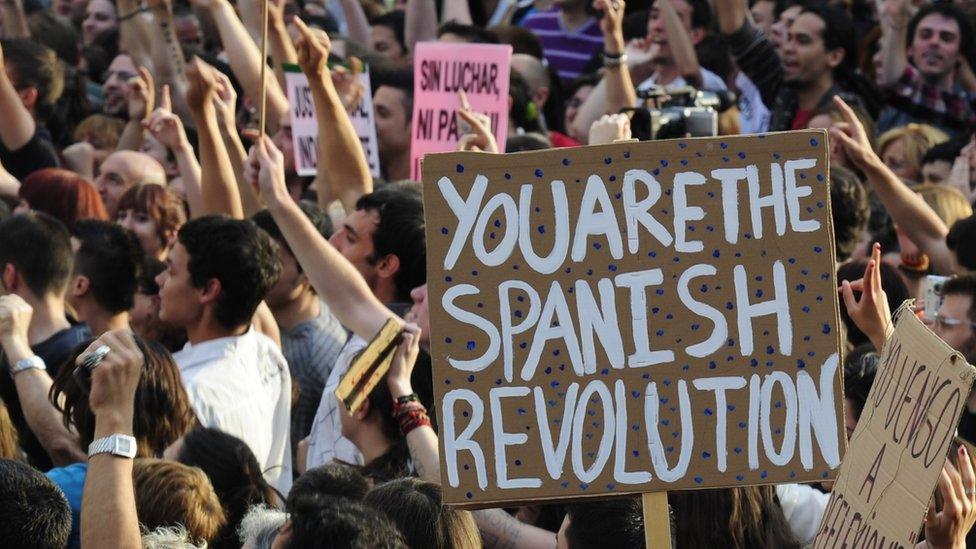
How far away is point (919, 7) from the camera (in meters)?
8.76

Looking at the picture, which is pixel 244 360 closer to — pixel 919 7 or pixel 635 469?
pixel 635 469

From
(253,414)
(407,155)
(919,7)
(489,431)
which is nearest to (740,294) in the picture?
(489,431)

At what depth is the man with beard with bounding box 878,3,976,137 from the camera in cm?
826

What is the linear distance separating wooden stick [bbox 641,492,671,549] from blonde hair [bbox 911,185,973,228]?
11.0 ft

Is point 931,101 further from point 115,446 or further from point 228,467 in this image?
point 115,446

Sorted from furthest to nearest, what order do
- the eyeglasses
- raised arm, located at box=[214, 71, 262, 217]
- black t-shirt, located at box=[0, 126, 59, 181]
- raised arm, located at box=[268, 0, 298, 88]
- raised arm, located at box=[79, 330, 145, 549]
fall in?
black t-shirt, located at box=[0, 126, 59, 181] → raised arm, located at box=[268, 0, 298, 88] → raised arm, located at box=[214, 71, 262, 217] → the eyeglasses → raised arm, located at box=[79, 330, 145, 549]

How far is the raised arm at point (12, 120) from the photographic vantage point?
7676 mm

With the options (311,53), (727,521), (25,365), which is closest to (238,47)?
(311,53)

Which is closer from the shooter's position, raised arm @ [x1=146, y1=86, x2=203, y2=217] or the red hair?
raised arm @ [x1=146, y1=86, x2=203, y2=217]

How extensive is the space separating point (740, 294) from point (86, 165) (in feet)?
20.7

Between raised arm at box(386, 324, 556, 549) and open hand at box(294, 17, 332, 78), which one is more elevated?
open hand at box(294, 17, 332, 78)

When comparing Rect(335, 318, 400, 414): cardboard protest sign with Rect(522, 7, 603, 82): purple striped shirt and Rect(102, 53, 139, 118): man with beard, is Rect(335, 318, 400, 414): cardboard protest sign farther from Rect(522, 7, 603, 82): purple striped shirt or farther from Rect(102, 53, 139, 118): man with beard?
Rect(102, 53, 139, 118): man with beard

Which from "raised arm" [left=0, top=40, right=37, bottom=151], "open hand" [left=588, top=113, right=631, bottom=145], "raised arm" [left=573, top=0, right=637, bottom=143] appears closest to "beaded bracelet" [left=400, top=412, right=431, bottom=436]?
"open hand" [left=588, top=113, right=631, bottom=145]

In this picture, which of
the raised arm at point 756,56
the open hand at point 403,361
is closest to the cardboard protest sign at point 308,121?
the raised arm at point 756,56
